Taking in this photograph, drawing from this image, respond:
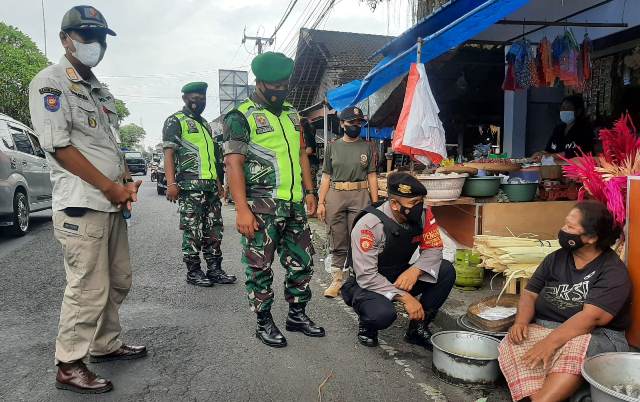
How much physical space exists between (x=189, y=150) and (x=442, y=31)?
2823 mm

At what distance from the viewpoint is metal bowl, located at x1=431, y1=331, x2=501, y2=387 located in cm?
281

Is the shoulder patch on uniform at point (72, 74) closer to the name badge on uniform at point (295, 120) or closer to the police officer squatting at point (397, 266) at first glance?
the name badge on uniform at point (295, 120)

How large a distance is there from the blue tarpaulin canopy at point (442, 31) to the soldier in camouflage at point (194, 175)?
220 cm

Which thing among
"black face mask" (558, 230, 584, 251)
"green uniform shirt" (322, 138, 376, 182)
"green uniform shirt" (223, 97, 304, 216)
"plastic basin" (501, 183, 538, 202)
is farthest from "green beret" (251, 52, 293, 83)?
"plastic basin" (501, 183, 538, 202)

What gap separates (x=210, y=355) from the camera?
3.24 meters

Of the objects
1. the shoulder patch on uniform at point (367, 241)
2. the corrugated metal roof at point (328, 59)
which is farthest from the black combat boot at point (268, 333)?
the corrugated metal roof at point (328, 59)

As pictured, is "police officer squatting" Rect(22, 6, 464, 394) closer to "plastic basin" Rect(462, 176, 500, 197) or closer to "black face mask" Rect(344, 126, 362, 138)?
"black face mask" Rect(344, 126, 362, 138)

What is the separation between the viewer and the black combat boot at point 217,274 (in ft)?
16.6

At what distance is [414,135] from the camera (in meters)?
4.62

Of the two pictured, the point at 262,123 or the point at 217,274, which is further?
the point at 217,274

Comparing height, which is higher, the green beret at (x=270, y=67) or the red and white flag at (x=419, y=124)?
the green beret at (x=270, y=67)

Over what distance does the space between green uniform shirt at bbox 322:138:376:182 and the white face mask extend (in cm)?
265

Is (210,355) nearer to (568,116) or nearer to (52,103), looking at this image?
(52,103)

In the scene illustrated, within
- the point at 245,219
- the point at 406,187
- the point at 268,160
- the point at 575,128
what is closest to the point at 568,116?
the point at 575,128
